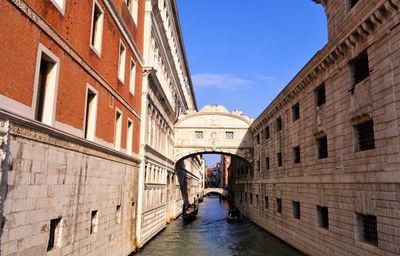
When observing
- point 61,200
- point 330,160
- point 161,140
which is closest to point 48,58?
point 61,200

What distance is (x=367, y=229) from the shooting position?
10.8 metres

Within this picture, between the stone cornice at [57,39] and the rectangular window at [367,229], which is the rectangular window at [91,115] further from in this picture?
the rectangular window at [367,229]

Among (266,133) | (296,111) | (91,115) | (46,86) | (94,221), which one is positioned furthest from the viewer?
(266,133)

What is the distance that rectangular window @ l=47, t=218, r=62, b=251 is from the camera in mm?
7789

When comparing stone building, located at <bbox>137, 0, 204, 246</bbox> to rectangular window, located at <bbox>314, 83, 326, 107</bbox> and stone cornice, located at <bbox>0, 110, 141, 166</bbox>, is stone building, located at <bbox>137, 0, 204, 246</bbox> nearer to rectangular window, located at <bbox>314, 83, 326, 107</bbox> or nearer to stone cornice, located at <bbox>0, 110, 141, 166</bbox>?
stone cornice, located at <bbox>0, 110, 141, 166</bbox>

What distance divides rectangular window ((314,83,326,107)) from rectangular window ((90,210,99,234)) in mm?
10306

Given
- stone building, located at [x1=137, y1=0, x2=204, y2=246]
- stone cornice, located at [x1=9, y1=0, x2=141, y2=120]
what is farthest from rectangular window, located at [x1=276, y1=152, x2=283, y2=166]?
stone cornice, located at [x1=9, y1=0, x2=141, y2=120]

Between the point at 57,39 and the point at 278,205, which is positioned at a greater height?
the point at 57,39

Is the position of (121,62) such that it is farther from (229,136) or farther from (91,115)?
(229,136)

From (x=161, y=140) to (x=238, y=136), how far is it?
9.81m

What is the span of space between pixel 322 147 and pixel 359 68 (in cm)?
432

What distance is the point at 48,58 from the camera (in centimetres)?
739

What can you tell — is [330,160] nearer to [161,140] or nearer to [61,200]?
[61,200]

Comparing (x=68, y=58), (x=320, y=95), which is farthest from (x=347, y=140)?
(x=68, y=58)
